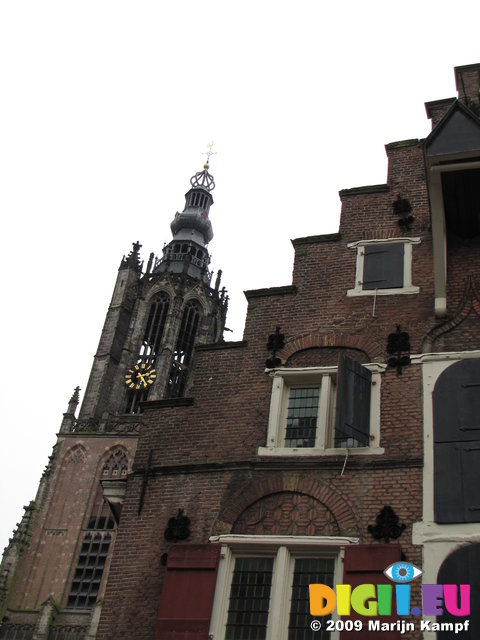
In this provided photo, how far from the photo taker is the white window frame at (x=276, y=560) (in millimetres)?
9305

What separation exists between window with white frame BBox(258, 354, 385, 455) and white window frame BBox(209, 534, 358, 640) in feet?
4.15

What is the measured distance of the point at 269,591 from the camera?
9.56 metres

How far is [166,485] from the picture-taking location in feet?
36.0

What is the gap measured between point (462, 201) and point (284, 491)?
489 centimetres

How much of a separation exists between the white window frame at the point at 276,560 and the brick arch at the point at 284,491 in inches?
10.0

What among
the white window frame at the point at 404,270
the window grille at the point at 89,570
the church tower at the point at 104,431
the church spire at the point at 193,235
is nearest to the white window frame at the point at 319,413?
the white window frame at the point at 404,270

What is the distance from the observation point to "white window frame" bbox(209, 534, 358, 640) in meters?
9.30

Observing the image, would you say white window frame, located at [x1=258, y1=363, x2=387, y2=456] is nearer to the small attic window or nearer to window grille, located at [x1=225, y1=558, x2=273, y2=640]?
window grille, located at [x1=225, y1=558, x2=273, y2=640]

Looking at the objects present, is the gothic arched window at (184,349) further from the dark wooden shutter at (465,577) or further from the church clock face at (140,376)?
the dark wooden shutter at (465,577)

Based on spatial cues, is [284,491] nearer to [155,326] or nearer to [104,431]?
[104,431]

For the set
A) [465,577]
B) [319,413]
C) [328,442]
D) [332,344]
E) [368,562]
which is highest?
[332,344]

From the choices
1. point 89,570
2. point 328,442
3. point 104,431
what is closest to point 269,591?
point 328,442

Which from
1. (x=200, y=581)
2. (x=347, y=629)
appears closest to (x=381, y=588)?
(x=347, y=629)

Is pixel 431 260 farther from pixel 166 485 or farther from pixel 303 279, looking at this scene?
pixel 166 485
